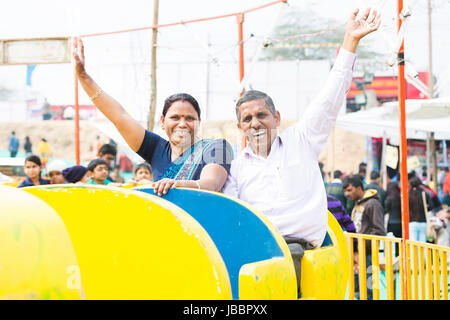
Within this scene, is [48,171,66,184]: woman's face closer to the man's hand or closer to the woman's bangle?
the woman's bangle

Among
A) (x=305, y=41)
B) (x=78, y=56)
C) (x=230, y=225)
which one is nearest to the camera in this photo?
(x=230, y=225)

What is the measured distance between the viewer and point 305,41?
40.1m

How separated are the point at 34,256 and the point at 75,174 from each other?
3949 mm

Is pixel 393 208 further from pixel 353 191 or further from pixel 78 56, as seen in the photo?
pixel 78 56

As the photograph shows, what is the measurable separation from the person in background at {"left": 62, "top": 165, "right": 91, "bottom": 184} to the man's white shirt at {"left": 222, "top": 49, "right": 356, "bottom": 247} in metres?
2.89

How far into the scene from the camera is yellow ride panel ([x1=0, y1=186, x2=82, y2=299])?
105cm

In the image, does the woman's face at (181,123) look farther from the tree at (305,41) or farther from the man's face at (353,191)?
the tree at (305,41)

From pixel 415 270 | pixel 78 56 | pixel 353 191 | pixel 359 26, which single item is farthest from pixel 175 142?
pixel 353 191

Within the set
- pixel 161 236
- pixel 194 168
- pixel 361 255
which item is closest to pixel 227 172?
pixel 194 168

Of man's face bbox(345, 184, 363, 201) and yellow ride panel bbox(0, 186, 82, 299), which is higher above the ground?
yellow ride panel bbox(0, 186, 82, 299)

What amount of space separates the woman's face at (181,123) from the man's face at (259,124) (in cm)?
28

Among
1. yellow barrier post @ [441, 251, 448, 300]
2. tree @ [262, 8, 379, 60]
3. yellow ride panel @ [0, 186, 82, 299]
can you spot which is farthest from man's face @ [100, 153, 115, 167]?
tree @ [262, 8, 379, 60]

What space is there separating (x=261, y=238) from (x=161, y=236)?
17.5 inches

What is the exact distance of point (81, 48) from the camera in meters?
2.31
